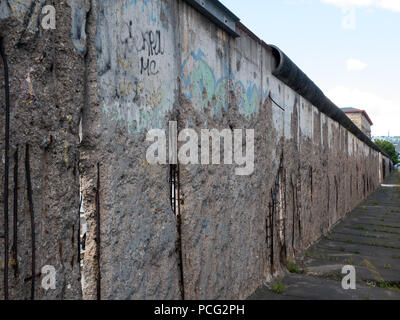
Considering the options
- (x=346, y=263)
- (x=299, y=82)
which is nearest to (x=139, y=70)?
(x=299, y=82)

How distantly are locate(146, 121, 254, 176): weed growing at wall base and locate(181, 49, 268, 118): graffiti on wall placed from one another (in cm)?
18

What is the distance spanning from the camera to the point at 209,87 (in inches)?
102

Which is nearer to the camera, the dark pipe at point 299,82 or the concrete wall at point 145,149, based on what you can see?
the concrete wall at point 145,149

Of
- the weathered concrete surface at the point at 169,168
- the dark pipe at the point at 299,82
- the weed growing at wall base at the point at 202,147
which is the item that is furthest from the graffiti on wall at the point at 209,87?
the dark pipe at the point at 299,82

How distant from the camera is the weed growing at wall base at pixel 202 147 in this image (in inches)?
79.0

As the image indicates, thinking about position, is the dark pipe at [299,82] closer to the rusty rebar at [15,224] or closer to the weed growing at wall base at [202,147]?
the weed growing at wall base at [202,147]

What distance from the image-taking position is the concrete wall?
1469mm

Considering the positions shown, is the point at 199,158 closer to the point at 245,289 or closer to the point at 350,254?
the point at 245,289

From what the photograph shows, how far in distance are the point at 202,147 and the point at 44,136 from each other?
4.08ft

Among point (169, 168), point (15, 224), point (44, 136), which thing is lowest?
point (15, 224)

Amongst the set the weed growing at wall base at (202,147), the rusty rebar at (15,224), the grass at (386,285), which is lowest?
the grass at (386,285)

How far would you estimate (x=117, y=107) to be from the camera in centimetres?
172

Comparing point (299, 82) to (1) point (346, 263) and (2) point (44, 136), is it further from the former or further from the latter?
(2) point (44, 136)
